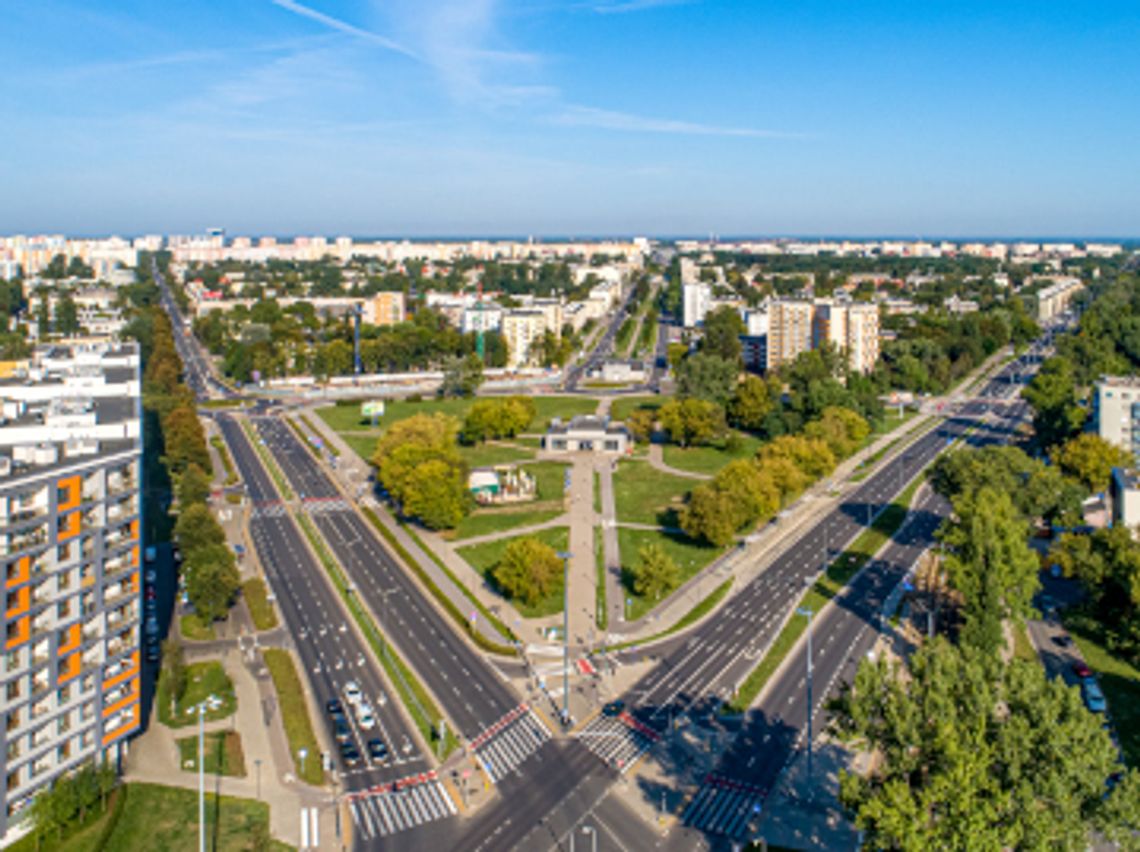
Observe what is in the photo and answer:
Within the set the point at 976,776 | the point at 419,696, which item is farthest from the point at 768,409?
the point at 976,776

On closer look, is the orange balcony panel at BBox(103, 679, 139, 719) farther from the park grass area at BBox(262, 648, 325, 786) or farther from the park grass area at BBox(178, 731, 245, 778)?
the park grass area at BBox(262, 648, 325, 786)

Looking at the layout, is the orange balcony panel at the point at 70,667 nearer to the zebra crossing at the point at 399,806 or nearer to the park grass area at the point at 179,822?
the park grass area at the point at 179,822

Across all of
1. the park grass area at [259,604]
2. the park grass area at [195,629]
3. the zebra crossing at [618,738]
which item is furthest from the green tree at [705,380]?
the zebra crossing at [618,738]

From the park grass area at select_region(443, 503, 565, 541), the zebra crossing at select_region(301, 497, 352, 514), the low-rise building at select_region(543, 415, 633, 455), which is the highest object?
the low-rise building at select_region(543, 415, 633, 455)

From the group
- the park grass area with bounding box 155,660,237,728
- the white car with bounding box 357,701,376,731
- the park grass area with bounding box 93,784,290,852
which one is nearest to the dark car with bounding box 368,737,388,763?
the white car with bounding box 357,701,376,731

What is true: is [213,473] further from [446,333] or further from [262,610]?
[446,333]

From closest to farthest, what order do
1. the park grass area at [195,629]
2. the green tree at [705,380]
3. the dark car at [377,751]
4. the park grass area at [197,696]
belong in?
the dark car at [377,751] → the park grass area at [197,696] → the park grass area at [195,629] → the green tree at [705,380]
